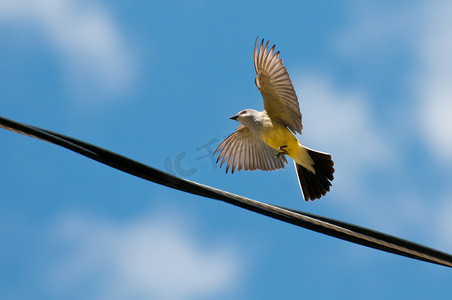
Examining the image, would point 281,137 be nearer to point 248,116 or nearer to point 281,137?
point 281,137

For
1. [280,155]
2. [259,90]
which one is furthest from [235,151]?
[259,90]

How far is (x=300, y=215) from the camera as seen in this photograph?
10.5 ft

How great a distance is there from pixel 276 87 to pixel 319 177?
49.6 inches

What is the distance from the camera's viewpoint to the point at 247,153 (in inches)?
332

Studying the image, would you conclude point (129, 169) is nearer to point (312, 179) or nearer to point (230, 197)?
point (230, 197)

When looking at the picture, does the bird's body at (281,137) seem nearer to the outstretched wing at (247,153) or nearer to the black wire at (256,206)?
the outstretched wing at (247,153)

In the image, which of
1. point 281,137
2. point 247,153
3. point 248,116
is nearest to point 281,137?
point 281,137

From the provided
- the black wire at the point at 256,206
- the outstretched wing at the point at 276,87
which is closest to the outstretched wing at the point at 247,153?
the outstretched wing at the point at 276,87

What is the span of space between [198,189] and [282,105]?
4.24 m

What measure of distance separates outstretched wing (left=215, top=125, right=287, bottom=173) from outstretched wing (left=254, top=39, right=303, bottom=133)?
3.19 feet

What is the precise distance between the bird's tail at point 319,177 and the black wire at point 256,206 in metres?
4.00

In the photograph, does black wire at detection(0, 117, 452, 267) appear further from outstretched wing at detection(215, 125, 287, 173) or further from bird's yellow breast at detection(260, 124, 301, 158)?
outstretched wing at detection(215, 125, 287, 173)

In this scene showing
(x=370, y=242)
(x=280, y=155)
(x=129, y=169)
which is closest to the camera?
(x=129, y=169)

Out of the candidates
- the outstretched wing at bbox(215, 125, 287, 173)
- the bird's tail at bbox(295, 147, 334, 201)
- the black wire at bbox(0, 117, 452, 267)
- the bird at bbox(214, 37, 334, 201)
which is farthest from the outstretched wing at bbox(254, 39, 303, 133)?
the black wire at bbox(0, 117, 452, 267)
